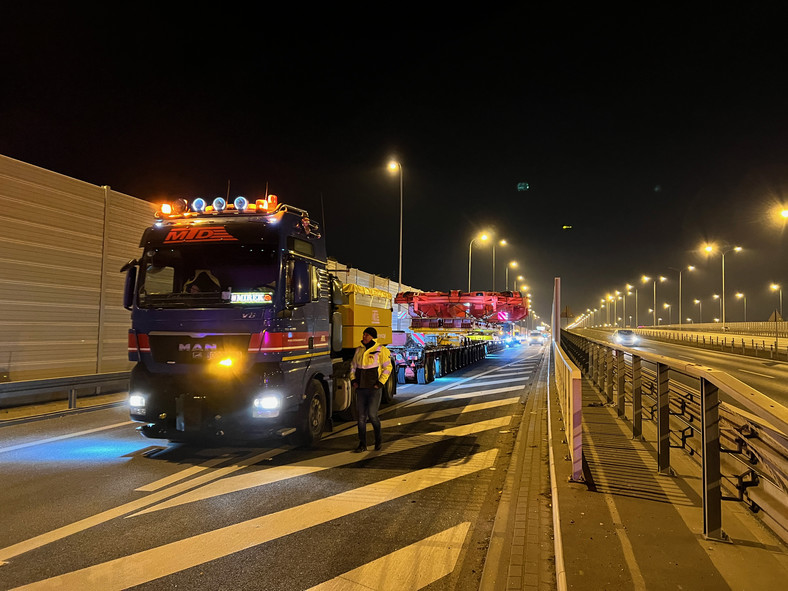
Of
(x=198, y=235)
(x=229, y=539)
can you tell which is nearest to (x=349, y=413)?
(x=198, y=235)

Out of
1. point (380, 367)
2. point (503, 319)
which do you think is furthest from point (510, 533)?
point (503, 319)

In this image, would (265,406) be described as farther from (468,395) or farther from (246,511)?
(468,395)

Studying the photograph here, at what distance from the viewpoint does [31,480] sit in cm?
614

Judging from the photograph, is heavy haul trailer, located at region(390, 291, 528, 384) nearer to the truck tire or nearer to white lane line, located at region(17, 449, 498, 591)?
the truck tire

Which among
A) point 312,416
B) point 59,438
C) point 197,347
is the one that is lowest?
point 59,438

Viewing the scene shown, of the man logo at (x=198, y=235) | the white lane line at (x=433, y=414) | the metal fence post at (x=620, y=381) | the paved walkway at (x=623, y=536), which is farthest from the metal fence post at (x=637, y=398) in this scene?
the man logo at (x=198, y=235)

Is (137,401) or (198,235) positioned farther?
(198,235)

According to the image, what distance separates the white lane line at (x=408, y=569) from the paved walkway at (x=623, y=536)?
33 cm

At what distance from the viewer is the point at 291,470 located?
6.65m

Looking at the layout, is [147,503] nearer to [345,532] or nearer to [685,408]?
[345,532]

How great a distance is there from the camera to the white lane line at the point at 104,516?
4281mm

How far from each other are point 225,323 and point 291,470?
2.09 m

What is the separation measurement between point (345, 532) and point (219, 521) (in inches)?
47.9

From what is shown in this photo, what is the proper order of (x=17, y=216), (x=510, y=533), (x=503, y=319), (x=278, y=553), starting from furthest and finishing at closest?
(x=503, y=319) → (x=17, y=216) → (x=510, y=533) → (x=278, y=553)
